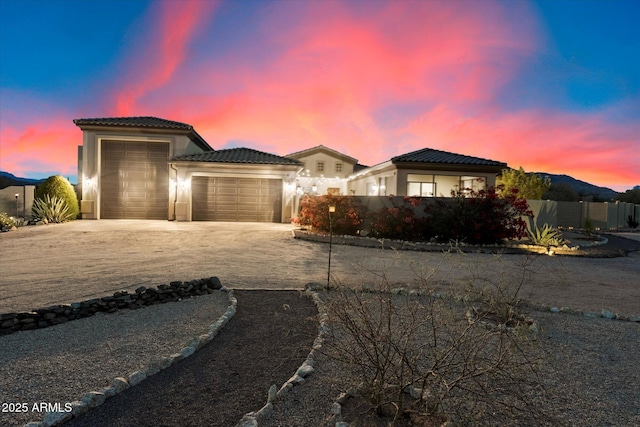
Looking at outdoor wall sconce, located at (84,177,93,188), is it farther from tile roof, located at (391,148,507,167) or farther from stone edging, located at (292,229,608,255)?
tile roof, located at (391,148,507,167)

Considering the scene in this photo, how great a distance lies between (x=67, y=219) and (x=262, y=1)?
14.5m

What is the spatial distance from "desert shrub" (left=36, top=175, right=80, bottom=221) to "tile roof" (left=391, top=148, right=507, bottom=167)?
56.0ft

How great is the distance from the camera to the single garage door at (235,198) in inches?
726

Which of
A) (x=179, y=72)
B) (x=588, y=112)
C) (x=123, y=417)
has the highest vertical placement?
(x=179, y=72)

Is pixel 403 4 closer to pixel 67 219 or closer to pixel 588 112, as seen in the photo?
pixel 588 112

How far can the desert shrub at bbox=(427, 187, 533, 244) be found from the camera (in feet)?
38.5

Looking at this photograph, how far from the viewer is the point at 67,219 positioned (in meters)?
16.9

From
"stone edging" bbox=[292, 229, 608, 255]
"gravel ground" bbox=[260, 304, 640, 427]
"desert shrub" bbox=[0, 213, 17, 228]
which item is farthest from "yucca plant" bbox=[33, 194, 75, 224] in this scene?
"gravel ground" bbox=[260, 304, 640, 427]

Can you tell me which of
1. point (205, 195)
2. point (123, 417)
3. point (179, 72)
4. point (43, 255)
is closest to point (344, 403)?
point (123, 417)

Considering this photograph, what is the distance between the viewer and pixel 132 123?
1866 centimetres

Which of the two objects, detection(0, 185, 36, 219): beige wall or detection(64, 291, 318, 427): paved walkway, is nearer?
detection(64, 291, 318, 427): paved walkway

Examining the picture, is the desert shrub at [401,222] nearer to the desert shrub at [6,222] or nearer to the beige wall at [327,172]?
the desert shrub at [6,222]

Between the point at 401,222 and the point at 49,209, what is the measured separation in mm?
16151

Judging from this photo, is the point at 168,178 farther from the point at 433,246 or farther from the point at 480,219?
the point at 480,219
